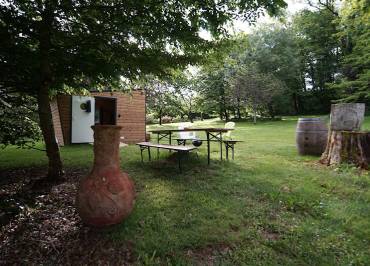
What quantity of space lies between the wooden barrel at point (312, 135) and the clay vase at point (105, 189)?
569 centimetres

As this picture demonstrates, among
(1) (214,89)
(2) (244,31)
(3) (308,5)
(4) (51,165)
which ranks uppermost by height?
(3) (308,5)

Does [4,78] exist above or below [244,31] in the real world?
below

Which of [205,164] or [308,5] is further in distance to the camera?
[308,5]

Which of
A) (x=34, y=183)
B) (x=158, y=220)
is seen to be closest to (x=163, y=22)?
(x=158, y=220)

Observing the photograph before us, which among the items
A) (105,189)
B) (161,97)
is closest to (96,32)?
(105,189)

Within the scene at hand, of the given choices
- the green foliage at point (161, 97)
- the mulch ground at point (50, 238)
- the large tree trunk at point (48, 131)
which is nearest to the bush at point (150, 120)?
the green foliage at point (161, 97)

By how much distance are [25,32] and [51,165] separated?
7.26ft

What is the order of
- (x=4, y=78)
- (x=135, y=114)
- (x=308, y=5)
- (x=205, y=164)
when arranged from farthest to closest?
1. (x=308, y=5)
2. (x=135, y=114)
3. (x=205, y=164)
4. (x=4, y=78)

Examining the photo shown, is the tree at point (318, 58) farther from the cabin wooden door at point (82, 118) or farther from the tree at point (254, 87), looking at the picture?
the cabin wooden door at point (82, 118)

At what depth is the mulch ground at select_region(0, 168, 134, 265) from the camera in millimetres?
2270

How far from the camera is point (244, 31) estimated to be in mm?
4684

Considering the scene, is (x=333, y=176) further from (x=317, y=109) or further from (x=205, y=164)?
(x=317, y=109)

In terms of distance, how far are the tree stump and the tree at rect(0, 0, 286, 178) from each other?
3.57 m

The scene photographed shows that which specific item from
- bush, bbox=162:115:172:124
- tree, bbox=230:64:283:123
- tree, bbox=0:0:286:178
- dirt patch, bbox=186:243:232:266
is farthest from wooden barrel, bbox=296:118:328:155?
bush, bbox=162:115:172:124
